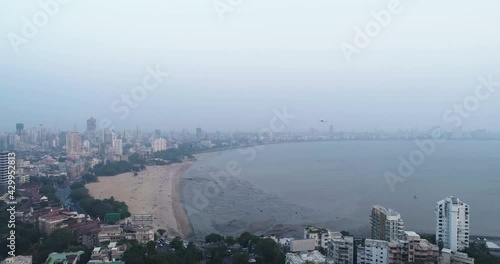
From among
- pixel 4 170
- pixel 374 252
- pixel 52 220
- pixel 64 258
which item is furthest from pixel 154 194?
pixel 374 252

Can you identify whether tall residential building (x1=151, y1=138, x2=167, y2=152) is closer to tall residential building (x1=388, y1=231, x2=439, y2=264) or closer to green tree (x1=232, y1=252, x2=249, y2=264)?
green tree (x1=232, y1=252, x2=249, y2=264)

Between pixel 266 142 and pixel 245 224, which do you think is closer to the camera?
pixel 245 224

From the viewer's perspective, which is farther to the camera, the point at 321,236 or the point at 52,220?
the point at 52,220

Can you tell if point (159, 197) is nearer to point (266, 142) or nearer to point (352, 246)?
point (352, 246)

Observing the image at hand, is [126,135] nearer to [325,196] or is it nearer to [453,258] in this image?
[325,196]

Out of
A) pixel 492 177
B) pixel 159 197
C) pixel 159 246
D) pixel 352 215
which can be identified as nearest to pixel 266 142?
pixel 492 177

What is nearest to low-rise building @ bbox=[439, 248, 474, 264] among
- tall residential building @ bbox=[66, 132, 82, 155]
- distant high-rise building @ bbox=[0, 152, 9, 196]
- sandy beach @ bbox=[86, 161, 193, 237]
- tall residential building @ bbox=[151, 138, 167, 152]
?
sandy beach @ bbox=[86, 161, 193, 237]
